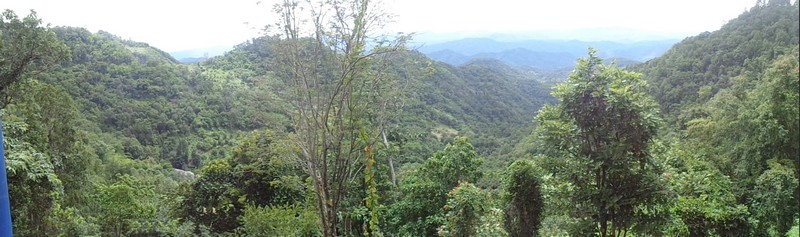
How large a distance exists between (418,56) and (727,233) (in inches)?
174

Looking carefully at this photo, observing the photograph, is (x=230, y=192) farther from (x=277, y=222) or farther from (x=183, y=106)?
(x=183, y=106)

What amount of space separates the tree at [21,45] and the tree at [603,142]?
769 cm

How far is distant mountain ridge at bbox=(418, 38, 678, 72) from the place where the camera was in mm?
128875

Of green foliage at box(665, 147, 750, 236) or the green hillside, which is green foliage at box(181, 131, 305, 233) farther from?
green foliage at box(665, 147, 750, 236)

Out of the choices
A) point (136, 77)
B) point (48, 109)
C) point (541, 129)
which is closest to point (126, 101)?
point (136, 77)

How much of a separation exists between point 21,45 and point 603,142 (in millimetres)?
8349

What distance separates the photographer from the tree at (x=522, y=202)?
692cm

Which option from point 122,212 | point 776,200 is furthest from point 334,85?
point 776,200

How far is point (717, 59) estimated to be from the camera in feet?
105

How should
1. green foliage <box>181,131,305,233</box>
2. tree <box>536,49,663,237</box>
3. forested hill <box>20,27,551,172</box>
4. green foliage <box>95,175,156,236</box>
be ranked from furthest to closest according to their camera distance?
forested hill <box>20,27,551,172</box>
green foliage <box>181,131,305,233</box>
green foliage <box>95,175,156,236</box>
tree <box>536,49,663,237</box>

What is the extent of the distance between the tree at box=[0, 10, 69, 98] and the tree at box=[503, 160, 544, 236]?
749cm

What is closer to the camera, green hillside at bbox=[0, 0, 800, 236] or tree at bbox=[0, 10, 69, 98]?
green hillside at bbox=[0, 0, 800, 236]

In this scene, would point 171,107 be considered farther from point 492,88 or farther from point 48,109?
point 492,88

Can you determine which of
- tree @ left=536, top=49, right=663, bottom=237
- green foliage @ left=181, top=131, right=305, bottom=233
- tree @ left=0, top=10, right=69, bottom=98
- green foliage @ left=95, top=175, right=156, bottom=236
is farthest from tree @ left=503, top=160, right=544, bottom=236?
tree @ left=0, top=10, right=69, bottom=98
